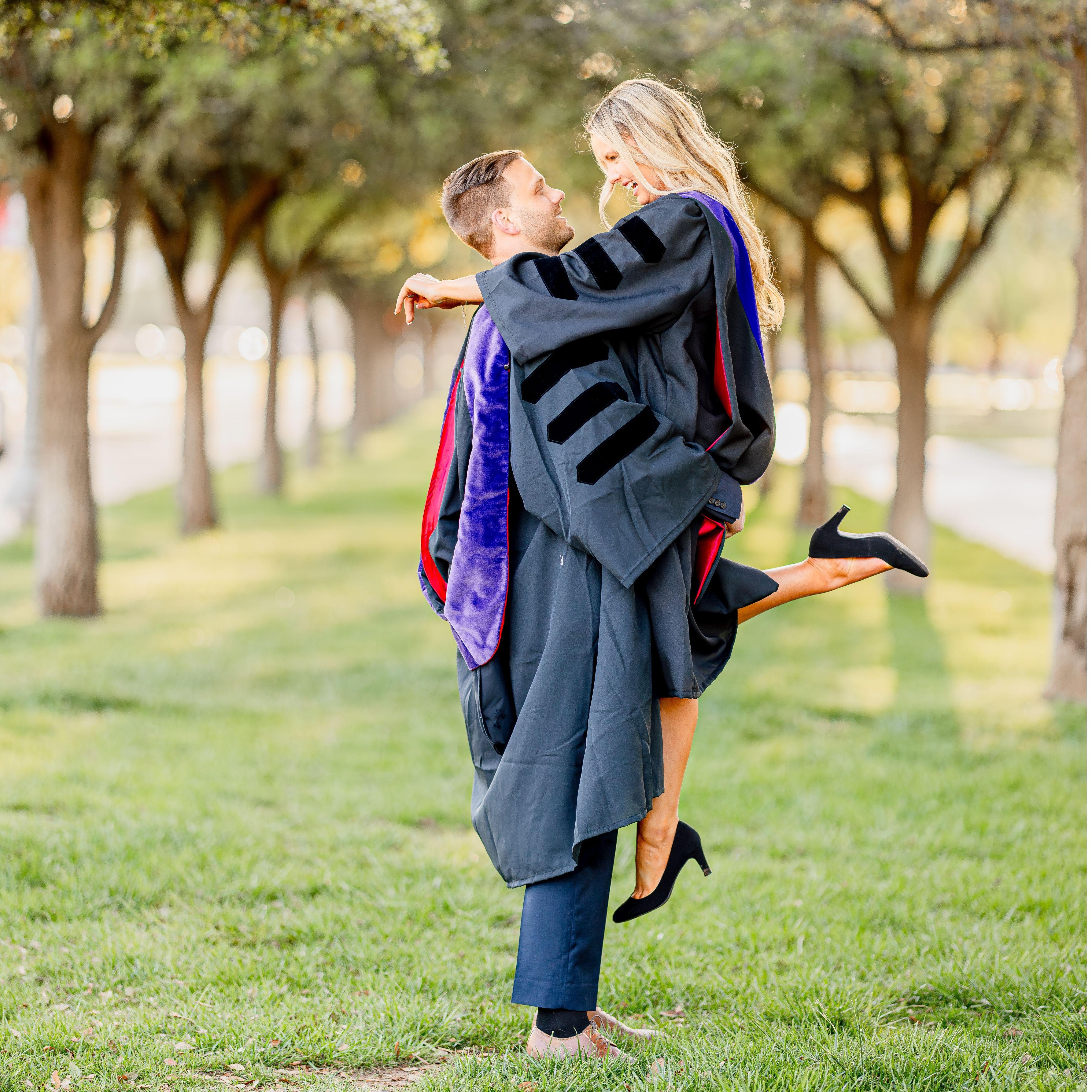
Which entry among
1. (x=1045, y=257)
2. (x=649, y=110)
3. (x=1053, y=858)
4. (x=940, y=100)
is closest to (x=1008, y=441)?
(x=1045, y=257)

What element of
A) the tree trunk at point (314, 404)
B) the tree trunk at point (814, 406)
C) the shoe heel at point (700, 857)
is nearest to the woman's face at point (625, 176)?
the shoe heel at point (700, 857)

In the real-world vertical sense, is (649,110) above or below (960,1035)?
above

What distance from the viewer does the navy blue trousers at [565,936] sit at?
281cm

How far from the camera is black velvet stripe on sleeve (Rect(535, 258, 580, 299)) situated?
2.65 meters

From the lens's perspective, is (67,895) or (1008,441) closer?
(67,895)

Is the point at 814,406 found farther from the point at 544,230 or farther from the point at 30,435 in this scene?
the point at 544,230

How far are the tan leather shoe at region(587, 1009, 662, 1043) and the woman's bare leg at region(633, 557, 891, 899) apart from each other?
34cm

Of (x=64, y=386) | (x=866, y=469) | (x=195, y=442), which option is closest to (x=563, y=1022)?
(x=64, y=386)

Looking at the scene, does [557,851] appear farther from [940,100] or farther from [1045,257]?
[1045,257]

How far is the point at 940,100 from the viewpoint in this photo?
10.5m

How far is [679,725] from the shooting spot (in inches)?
116

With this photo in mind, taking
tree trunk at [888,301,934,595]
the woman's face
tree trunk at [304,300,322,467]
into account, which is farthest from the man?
tree trunk at [304,300,322,467]

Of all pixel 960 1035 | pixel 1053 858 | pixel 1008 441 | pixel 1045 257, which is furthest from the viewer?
pixel 1008 441

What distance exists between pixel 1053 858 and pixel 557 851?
281cm
